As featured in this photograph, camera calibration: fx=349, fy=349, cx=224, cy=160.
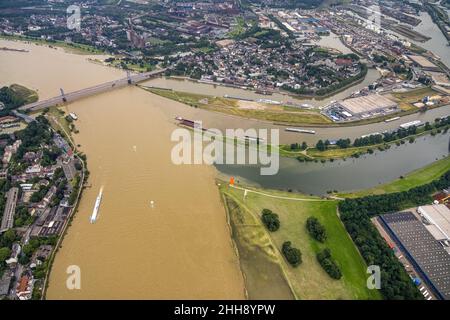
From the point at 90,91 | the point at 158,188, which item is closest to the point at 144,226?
the point at 158,188

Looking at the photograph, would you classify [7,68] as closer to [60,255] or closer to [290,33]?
[60,255]

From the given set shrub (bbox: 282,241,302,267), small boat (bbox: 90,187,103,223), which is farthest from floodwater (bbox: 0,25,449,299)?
shrub (bbox: 282,241,302,267)

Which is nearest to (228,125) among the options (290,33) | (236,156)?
(236,156)

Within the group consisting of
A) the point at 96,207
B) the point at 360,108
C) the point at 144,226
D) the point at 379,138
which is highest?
the point at 360,108

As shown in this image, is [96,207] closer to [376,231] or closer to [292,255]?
[292,255]

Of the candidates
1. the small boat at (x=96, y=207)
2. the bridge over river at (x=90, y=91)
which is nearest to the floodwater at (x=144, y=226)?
the small boat at (x=96, y=207)

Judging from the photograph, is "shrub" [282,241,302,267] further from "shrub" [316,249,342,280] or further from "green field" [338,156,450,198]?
"green field" [338,156,450,198]

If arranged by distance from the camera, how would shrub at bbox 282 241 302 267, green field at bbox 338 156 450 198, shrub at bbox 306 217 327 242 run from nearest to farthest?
shrub at bbox 282 241 302 267
shrub at bbox 306 217 327 242
green field at bbox 338 156 450 198
